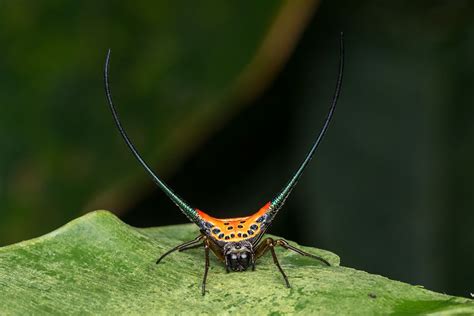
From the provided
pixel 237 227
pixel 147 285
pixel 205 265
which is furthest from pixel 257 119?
pixel 147 285

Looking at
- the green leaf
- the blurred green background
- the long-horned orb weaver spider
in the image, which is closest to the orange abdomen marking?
the long-horned orb weaver spider

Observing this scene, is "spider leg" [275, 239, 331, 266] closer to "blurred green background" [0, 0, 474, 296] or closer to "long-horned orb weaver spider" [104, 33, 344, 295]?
"long-horned orb weaver spider" [104, 33, 344, 295]

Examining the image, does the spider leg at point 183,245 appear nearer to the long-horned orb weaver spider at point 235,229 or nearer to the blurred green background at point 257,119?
the long-horned orb weaver spider at point 235,229

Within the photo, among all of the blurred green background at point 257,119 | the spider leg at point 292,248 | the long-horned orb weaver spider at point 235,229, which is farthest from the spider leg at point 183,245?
the blurred green background at point 257,119

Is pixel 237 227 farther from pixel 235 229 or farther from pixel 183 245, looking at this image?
pixel 183 245

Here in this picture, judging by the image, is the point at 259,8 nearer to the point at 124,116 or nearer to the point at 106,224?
the point at 124,116

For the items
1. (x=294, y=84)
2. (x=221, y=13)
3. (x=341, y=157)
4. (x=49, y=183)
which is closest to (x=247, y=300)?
(x=49, y=183)
